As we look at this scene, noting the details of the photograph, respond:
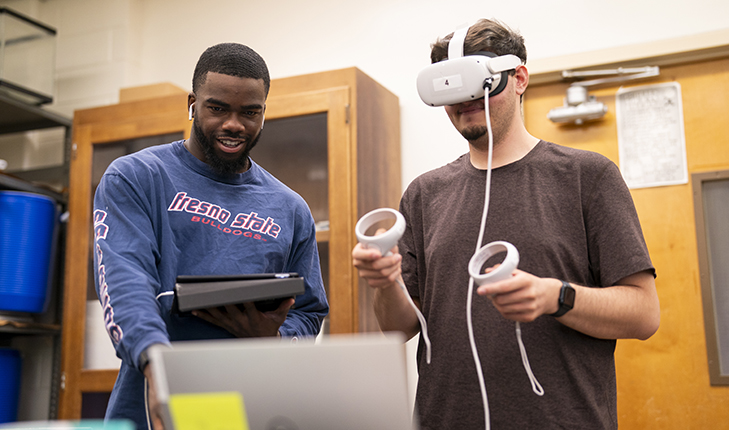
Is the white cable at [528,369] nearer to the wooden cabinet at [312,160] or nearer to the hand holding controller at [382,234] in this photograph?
the hand holding controller at [382,234]

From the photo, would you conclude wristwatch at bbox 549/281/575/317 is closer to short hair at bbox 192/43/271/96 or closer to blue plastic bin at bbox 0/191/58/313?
short hair at bbox 192/43/271/96

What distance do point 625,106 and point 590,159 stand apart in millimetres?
1260

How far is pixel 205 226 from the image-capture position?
120cm

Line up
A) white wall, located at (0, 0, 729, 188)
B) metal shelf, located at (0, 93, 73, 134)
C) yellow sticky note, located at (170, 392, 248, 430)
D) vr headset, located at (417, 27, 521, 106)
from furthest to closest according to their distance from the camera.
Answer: metal shelf, located at (0, 93, 73, 134)
white wall, located at (0, 0, 729, 188)
vr headset, located at (417, 27, 521, 106)
yellow sticky note, located at (170, 392, 248, 430)

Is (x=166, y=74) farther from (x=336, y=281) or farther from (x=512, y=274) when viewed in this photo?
(x=512, y=274)

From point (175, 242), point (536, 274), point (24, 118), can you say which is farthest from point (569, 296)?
point (24, 118)

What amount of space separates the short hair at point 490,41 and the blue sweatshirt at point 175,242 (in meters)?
0.48

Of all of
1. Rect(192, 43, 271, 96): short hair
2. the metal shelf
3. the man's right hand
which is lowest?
the man's right hand

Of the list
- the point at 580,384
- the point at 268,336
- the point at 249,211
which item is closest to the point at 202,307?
the point at 268,336

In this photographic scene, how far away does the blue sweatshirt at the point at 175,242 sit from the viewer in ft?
3.26

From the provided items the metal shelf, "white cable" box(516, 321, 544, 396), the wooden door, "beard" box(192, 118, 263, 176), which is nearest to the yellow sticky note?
"white cable" box(516, 321, 544, 396)

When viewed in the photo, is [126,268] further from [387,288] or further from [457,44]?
[457,44]

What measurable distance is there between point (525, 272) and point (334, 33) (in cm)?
194

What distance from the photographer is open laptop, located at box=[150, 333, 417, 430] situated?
0.67m
